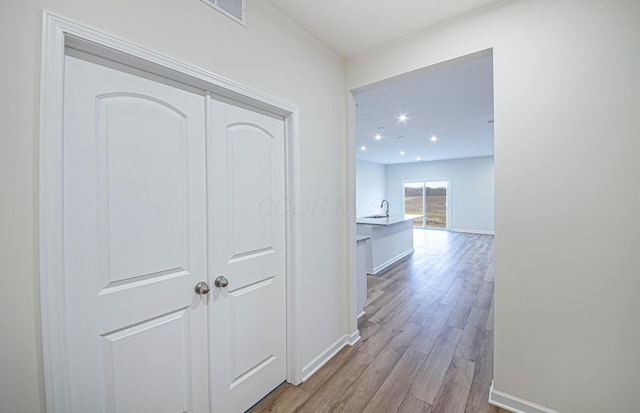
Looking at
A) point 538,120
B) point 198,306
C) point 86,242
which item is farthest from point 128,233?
point 538,120

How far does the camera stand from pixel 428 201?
10023 mm

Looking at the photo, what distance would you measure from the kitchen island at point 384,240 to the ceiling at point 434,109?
6.28ft

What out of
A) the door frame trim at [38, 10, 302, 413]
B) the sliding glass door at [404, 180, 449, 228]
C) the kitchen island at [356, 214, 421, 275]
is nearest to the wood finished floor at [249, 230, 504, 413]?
the kitchen island at [356, 214, 421, 275]

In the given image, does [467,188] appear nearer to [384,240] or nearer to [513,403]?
[384,240]

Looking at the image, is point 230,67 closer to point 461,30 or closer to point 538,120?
point 461,30

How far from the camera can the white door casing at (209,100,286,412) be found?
1.46 metres

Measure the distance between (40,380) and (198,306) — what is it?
598 mm

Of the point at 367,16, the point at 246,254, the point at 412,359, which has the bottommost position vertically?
the point at 412,359

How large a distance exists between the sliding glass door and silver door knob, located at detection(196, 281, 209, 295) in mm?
9419

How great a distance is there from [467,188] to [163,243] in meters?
9.94

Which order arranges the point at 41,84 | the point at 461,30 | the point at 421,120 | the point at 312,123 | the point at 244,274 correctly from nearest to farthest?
the point at 41,84 → the point at 244,274 → the point at 461,30 → the point at 312,123 → the point at 421,120

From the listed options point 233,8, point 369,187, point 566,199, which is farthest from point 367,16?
point 369,187

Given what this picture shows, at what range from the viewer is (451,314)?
2.96m

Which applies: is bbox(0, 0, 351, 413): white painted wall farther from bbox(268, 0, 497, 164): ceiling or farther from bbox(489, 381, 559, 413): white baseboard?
bbox(489, 381, 559, 413): white baseboard
